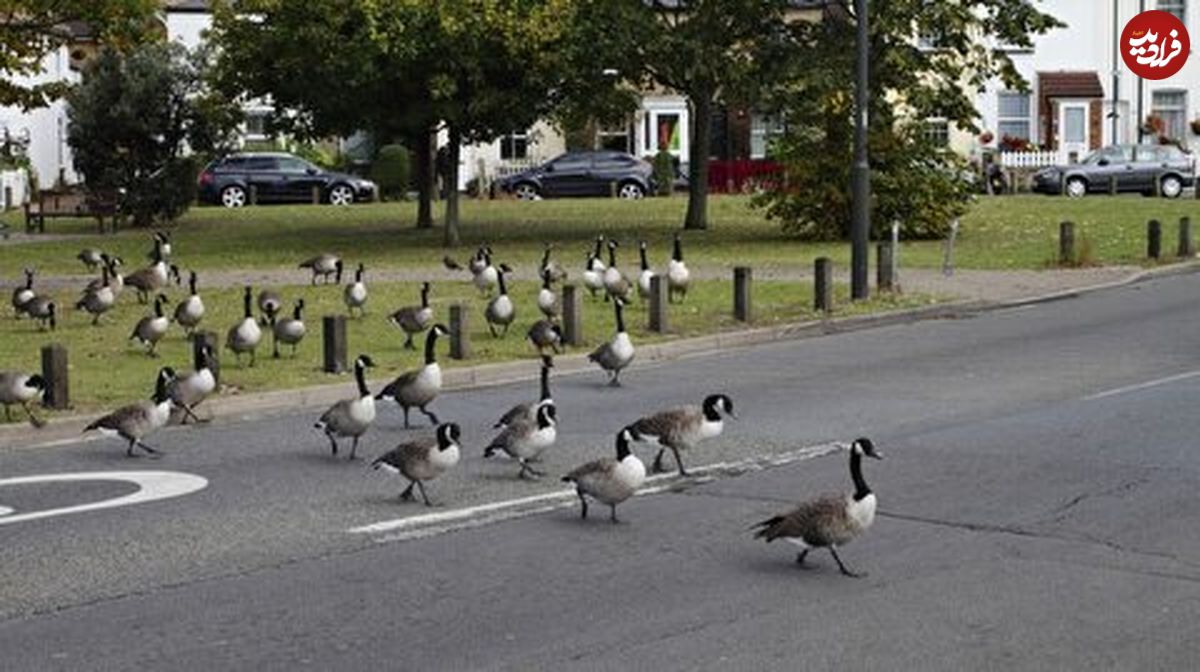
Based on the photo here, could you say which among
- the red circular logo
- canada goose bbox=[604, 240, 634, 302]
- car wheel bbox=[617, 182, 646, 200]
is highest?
the red circular logo

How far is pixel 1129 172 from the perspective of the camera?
54.7 meters

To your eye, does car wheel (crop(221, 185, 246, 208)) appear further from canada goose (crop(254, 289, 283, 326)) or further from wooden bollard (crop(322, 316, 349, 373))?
wooden bollard (crop(322, 316, 349, 373))

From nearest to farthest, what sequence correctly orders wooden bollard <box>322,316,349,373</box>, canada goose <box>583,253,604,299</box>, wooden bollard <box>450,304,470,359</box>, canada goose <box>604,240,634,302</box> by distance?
wooden bollard <box>322,316,349,373</box> → wooden bollard <box>450,304,470,359</box> → canada goose <box>604,240,634,302</box> → canada goose <box>583,253,604,299</box>

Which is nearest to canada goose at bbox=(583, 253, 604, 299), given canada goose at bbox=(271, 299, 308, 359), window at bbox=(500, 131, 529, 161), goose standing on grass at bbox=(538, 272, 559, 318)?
goose standing on grass at bbox=(538, 272, 559, 318)

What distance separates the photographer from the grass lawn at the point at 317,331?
17562 millimetres

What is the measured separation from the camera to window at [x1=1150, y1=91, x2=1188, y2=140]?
63.7 meters

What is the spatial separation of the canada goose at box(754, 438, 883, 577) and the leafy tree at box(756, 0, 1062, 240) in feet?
84.1

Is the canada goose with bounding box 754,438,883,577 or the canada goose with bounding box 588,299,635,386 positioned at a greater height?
the canada goose with bounding box 588,299,635,386

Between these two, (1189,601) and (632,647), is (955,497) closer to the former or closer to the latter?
(1189,601)

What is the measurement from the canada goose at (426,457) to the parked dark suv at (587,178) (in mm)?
45652

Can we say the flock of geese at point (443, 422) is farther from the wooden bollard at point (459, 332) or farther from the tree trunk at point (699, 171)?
the tree trunk at point (699, 171)

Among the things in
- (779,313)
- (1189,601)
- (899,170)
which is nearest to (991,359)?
(779,313)

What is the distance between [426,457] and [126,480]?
2607mm

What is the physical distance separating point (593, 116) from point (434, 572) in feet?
93.9
